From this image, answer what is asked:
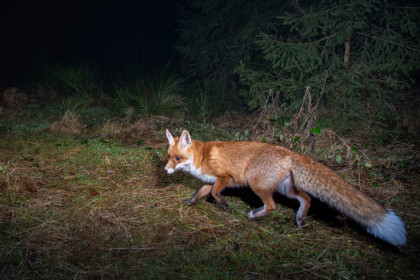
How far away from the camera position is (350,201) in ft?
7.80

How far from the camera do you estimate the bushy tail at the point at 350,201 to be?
2193 mm

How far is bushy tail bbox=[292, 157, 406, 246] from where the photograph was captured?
2193 mm

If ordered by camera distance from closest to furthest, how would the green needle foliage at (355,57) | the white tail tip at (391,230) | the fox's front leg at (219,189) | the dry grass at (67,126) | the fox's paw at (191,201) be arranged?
1. the white tail tip at (391,230)
2. the fox's front leg at (219,189)
3. the fox's paw at (191,201)
4. the green needle foliage at (355,57)
5. the dry grass at (67,126)

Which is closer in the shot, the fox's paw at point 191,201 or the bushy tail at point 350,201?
the bushy tail at point 350,201

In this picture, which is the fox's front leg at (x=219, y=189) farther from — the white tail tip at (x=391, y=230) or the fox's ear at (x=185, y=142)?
the white tail tip at (x=391, y=230)

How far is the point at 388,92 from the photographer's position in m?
5.62

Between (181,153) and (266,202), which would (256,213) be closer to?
(266,202)

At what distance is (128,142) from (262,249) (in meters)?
3.53

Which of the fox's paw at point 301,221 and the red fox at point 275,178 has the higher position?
the red fox at point 275,178

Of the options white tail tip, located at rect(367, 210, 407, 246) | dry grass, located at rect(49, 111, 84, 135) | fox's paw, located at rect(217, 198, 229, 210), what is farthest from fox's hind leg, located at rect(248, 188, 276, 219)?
dry grass, located at rect(49, 111, 84, 135)

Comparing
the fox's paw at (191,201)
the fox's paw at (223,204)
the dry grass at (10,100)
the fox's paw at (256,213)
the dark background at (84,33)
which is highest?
the dark background at (84,33)

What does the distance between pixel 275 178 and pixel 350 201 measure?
70cm

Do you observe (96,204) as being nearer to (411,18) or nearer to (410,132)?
(410,132)

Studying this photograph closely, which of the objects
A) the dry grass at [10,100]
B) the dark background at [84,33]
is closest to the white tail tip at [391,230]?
the dry grass at [10,100]
